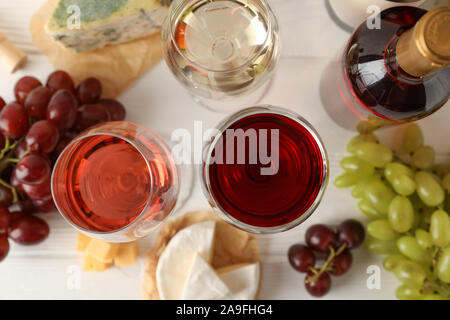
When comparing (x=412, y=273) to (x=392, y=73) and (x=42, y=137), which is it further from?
(x=42, y=137)

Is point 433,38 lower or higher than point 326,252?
higher

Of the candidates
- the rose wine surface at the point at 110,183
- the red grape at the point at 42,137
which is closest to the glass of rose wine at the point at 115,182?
the rose wine surface at the point at 110,183

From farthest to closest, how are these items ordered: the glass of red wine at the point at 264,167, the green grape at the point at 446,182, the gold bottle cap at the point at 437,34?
the green grape at the point at 446,182
the glass of red wine at the point at 264,167
the gold bottle cap at the point at 437,34

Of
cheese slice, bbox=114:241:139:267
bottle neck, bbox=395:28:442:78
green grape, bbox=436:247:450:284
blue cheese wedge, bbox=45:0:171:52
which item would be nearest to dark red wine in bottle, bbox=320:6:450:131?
bottle neck, bbox=395:28:442:78

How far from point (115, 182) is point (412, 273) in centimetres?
47

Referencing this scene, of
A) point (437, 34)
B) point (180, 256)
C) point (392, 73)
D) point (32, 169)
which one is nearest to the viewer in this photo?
point (437, 34)

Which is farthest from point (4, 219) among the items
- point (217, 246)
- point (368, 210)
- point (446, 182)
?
point (446, 182)

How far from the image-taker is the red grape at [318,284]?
0.66 metres

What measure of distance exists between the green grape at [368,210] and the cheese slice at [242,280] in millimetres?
205

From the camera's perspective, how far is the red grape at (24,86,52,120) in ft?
2.06

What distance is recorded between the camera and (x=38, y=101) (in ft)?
2.06

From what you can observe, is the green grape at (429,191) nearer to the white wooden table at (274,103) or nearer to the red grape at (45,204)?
the white wooden table at (274,103)

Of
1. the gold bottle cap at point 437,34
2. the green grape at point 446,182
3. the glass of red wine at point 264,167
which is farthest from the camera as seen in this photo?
the green grape at point 446,182

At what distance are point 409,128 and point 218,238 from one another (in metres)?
0.38
